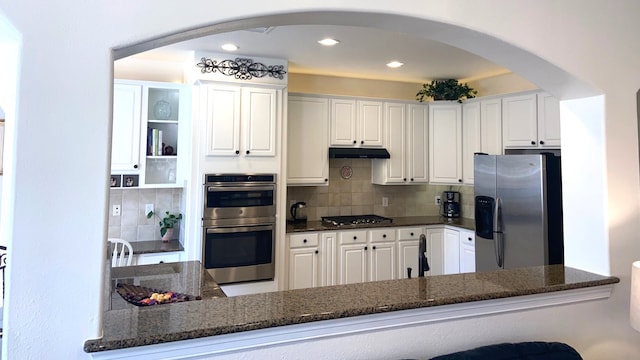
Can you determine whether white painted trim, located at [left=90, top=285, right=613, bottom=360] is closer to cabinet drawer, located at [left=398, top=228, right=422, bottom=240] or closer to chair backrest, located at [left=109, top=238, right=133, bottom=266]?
chair backrest, located at [left=109, top=238, right=133, bottom=266]

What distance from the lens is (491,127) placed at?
416cm

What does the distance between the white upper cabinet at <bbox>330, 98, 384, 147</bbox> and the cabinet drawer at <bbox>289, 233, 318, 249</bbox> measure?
1034 millimetres

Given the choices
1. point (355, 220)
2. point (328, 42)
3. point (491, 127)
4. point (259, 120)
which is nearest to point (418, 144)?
point (491, 127)

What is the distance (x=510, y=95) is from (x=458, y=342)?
3089 mm

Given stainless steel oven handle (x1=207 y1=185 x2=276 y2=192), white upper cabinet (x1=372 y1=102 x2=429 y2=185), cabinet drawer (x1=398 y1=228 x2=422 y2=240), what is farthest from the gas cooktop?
stainless steel oven handle (x1=207 y1=185 x2=276 y2=192)

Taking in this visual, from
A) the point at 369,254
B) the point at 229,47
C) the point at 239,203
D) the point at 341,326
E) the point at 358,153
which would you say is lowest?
the point at 369,254

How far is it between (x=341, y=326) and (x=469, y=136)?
3531mm

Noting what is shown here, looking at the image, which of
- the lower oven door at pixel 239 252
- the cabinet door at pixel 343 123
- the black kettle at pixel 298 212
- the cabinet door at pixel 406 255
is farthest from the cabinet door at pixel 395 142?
the lower oven door at pixel 239 252

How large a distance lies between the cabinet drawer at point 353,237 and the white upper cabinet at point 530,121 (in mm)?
1726

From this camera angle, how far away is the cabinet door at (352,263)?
13.2ft

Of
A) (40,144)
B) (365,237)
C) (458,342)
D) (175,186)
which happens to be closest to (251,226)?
(175,186)

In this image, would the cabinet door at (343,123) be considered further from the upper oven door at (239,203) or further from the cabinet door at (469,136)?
the cabinet door at (469,136)

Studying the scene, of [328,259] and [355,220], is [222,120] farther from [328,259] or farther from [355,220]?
[355,220]

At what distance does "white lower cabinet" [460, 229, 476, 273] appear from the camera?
157 inches
